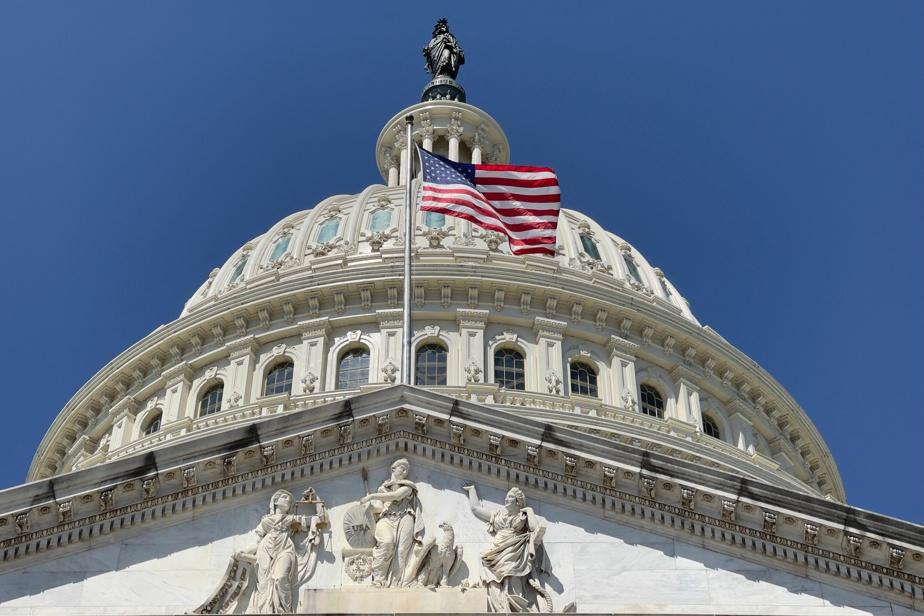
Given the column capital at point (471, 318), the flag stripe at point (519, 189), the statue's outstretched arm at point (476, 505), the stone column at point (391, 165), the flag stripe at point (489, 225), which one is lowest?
the statue's outstretched arm at point (476, 505)

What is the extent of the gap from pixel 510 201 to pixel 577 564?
1430cm

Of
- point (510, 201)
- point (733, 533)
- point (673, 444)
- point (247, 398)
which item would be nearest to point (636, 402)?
point (673, 444)

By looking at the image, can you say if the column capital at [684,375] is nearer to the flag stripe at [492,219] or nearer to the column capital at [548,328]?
the column capital at [548,328]

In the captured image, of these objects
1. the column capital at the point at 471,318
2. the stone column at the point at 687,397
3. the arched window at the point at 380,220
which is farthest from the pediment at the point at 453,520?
the arched window at the point at 380,220

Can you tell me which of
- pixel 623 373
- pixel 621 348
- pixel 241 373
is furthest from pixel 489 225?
pixel 241 373

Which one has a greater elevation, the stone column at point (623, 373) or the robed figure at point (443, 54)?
the robed figure at point (443, 54)

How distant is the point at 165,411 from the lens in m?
61.6

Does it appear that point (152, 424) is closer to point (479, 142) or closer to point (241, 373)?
point (241, 373)

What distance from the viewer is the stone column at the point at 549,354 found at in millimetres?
58906

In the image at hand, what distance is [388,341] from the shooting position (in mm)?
59969

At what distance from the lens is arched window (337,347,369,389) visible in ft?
194

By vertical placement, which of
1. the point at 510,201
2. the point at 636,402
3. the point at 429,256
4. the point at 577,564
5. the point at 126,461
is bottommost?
the point at 577,564

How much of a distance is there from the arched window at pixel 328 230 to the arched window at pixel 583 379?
486 inches

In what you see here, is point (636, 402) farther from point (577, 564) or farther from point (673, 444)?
point (577, 564)
